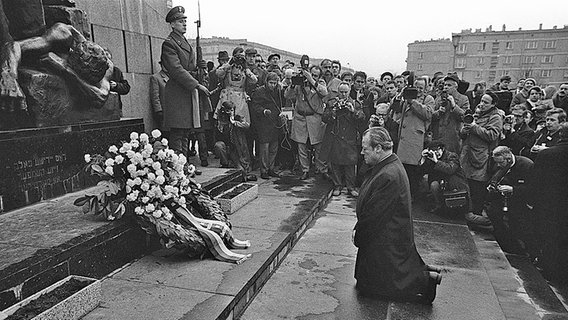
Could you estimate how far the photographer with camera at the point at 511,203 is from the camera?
521 centimetres

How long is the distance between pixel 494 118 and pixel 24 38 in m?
6.34

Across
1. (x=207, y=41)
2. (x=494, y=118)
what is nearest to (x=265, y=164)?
(x=494, y=118)

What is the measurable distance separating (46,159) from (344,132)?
4717mm

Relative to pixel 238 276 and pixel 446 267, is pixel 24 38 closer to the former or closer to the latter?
pixel 238 276

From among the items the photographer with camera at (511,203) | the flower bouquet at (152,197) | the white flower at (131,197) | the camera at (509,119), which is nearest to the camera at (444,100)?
the camera at (509,119)

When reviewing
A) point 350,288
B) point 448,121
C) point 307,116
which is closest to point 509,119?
point 448,121

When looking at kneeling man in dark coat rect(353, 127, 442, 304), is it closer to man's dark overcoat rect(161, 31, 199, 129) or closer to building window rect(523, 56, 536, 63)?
man's dark overcoat rect(161, 31, 199, 129)

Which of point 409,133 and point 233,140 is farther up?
point 409,133

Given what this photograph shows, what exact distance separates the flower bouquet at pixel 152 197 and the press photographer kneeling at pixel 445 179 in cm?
380

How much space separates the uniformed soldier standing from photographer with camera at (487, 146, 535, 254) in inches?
171

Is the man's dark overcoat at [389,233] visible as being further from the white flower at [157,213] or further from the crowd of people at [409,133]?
the crowd of people at [409,133]

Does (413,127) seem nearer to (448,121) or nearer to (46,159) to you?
(448,121)

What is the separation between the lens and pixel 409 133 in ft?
22.7

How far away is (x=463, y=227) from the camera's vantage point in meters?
6.17
